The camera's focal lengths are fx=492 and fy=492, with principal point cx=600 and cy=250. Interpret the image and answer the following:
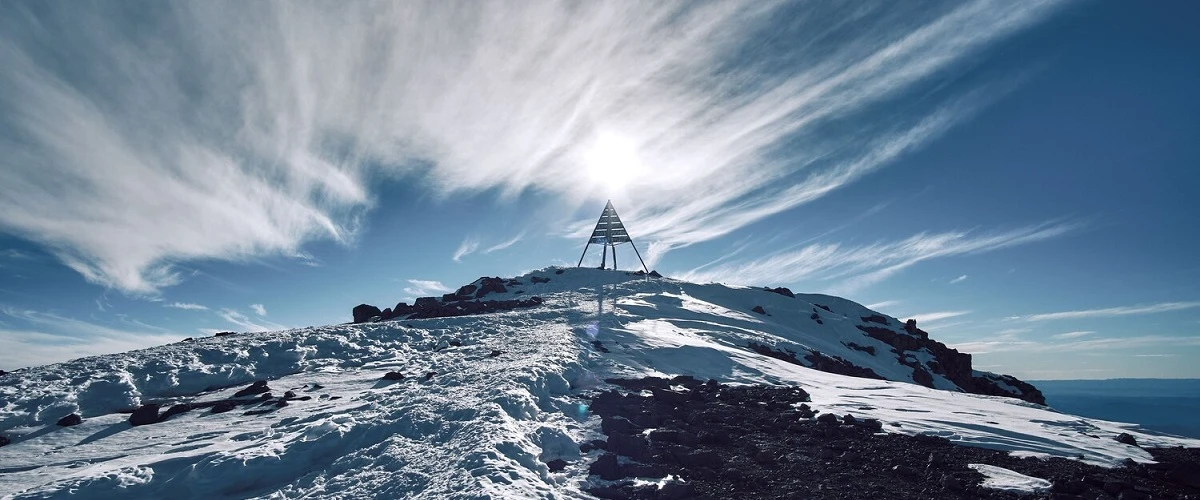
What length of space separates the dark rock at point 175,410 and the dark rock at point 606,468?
1333 centimetres

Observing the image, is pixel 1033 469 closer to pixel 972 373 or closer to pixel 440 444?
→ pixel 440 444

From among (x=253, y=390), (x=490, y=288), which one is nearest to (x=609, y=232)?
(x=490, y=288)

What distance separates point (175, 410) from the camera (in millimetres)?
14844

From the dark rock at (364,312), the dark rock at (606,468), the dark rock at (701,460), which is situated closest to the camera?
the dark rock at (606,468)

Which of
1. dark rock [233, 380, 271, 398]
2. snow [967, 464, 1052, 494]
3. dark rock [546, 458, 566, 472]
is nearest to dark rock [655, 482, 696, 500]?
dark rock [546, 458, 566, 472]

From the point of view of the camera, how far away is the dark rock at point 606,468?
9445 mm

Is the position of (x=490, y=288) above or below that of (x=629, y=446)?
above

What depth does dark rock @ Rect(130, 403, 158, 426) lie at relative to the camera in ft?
45.9

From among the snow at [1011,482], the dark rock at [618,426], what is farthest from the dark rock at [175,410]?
the snow at [1011,482]

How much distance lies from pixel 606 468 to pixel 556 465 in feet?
3.38

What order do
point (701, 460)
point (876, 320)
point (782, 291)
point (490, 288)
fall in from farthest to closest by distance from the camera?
point (782, 291), point (876, 320), point (490, 288), point (701, 460)

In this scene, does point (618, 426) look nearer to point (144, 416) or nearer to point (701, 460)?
point (701, 460)

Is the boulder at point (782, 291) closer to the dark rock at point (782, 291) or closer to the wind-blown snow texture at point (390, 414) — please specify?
the dark rock at point (782, 291)

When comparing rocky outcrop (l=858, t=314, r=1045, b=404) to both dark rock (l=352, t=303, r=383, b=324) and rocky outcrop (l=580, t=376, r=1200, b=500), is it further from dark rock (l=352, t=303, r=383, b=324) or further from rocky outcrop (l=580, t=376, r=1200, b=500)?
dark rock (l=352, t=303, r=383, b=324)
